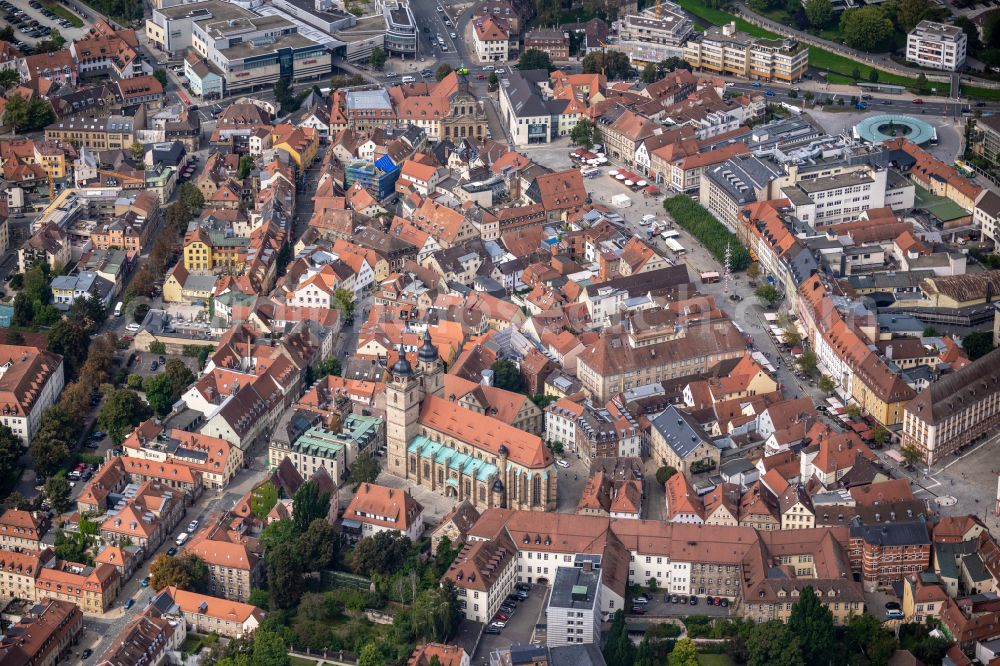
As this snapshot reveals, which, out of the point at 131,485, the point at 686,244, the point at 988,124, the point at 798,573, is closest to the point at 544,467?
the point at 798,573

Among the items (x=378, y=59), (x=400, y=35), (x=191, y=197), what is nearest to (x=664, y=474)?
(x=191, y=197)

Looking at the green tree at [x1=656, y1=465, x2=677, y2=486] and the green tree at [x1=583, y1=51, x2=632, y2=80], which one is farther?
the green tree at [x1=583, y1=51, x2=632, y2=80]

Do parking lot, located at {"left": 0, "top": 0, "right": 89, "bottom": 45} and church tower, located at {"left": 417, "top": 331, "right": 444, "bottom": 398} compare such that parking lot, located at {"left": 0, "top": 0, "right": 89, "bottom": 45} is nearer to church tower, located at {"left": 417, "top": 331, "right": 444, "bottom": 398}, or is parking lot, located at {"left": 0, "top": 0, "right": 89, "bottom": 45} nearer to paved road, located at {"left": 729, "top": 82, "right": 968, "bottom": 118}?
paved road, located at {"left": 729, "top": 82, "right": 968, "bottom": 118}

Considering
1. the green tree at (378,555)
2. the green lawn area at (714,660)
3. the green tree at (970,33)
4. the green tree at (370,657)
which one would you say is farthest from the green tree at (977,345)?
the green tree at (970,33)

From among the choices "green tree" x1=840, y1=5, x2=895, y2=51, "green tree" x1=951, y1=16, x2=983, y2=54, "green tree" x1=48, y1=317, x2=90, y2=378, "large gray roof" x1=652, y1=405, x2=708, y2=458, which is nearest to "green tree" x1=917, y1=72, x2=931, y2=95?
"green tree" x1=840, y1=5, x2=895, y2=51

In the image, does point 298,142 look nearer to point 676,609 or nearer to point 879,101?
point 879,101

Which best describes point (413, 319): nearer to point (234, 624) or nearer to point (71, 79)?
point (234, 624)

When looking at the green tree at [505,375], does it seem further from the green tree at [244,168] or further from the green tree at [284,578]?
the green tree at [244,168]
